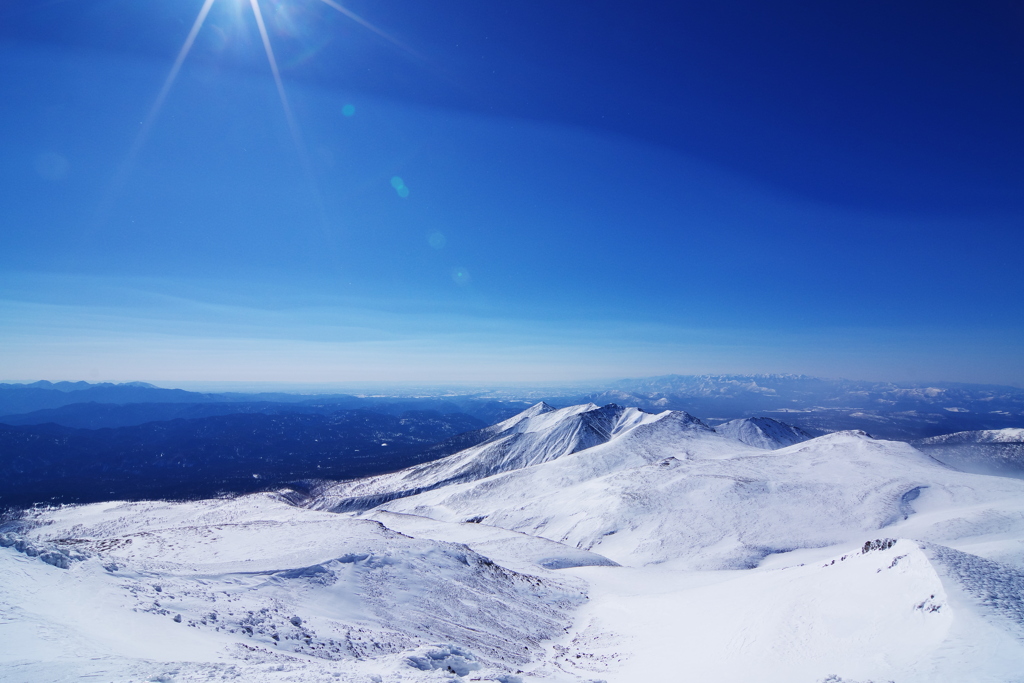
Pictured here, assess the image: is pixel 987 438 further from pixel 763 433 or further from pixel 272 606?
pixel 272 606

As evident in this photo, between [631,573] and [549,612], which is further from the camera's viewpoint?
[631,573]

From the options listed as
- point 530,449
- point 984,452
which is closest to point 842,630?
point 530,449

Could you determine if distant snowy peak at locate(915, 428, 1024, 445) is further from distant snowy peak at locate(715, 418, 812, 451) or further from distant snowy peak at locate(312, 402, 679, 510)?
distant snowy peak at locate(312, 402, 679, 510)

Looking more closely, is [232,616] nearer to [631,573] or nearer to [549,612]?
[549,612]

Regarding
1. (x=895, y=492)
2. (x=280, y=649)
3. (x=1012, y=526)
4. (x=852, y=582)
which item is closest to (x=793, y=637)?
(x=852, y=582)

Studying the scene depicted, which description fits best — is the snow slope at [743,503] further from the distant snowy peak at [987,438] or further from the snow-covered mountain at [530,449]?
the distant snowy peak at [987,438]

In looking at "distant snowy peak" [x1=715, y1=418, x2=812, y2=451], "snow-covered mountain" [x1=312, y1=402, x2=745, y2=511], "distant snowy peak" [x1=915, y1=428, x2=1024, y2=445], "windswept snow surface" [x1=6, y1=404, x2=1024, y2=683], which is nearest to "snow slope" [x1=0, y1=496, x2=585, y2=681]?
"windswept snow surface" [x1=6, y1=404, x2=1024, y2=683]
